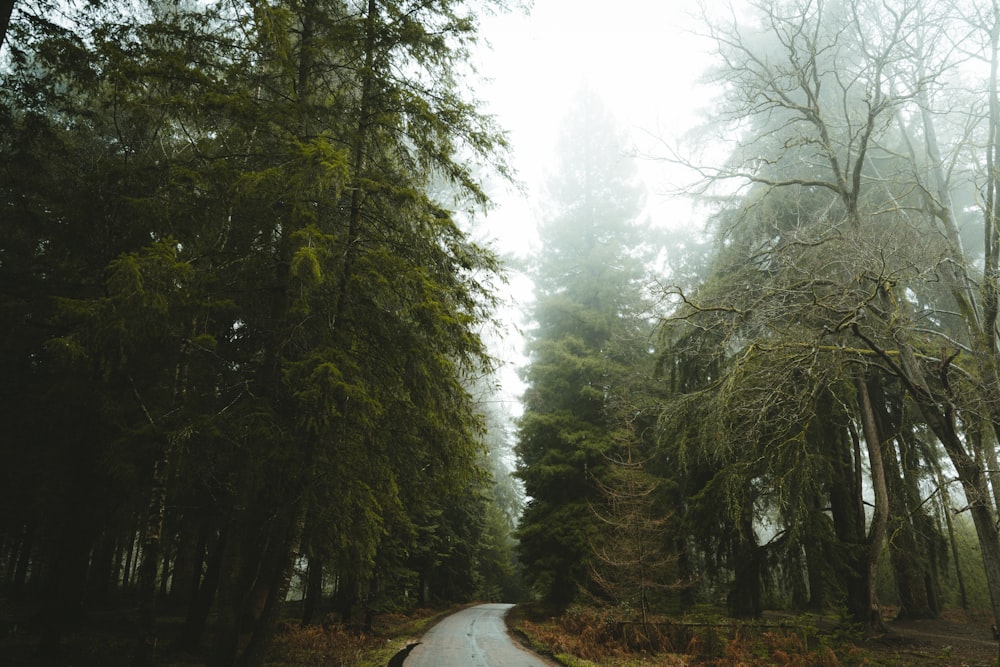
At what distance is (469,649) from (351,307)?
32.2 ft

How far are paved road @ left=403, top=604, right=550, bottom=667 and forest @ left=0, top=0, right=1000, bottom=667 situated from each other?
252 centimetres

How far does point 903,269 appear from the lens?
7.34 m

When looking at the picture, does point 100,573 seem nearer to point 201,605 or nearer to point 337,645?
point 201,605

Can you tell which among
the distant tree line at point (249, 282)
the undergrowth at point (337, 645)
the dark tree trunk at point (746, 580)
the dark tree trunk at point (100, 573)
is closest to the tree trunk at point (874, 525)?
the dark tree trunk at point (746, 580)

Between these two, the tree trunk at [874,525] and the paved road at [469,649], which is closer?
the tree trunk at [874,525]

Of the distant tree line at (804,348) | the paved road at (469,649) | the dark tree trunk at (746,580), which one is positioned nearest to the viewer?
the distant tree line at (804,348)

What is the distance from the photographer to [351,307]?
6.83 m

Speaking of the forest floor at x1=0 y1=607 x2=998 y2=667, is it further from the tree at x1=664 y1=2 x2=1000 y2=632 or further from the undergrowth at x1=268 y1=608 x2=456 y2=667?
the tree at x1=664 y1=2 x2=1000 y2=632

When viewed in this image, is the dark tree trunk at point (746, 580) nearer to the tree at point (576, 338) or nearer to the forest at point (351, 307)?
the forest at point (351, 307)

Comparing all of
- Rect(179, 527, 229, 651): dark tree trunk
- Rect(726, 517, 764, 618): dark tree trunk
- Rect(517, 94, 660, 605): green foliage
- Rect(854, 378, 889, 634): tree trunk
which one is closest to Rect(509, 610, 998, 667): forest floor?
Rect(854, 378, 889, 634): tree trunk

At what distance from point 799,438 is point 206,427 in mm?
8906

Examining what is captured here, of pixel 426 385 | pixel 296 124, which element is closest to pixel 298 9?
pixel 296 124

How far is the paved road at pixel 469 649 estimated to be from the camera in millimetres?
10510

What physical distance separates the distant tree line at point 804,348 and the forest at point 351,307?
118mm
